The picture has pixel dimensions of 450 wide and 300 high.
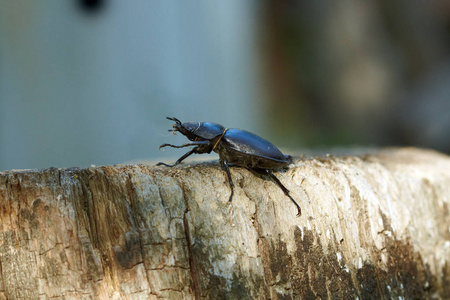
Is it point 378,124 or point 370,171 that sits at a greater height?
point 378,124

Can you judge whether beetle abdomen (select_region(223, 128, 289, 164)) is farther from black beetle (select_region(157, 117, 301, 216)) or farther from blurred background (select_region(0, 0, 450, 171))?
blurred background (select_region(0, 0, 450, 171))

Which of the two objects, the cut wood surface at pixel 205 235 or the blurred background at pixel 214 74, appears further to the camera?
the blurred background at pixel 214 74

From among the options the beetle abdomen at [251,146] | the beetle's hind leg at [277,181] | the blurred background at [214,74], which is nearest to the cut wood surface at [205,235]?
the beetle's hind leg at [277,181]

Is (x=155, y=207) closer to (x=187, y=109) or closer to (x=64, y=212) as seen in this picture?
(x=64, y=212)

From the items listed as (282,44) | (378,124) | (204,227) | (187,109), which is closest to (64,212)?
(204,227)

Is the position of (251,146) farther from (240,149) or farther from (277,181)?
(277,181)

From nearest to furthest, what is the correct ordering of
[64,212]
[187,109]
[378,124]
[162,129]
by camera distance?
[64,212], [162,129], [187,109], [378,124]

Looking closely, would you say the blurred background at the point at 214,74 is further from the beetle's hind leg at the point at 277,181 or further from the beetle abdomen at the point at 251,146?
the beetle's hind leg at the point at 277,181

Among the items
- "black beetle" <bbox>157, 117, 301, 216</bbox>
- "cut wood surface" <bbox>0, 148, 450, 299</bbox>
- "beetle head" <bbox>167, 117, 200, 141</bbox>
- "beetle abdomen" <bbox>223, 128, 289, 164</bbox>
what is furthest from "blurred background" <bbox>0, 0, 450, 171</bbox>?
"cut wood surface" <bbox>0, 148, 450, 299</bbox>
